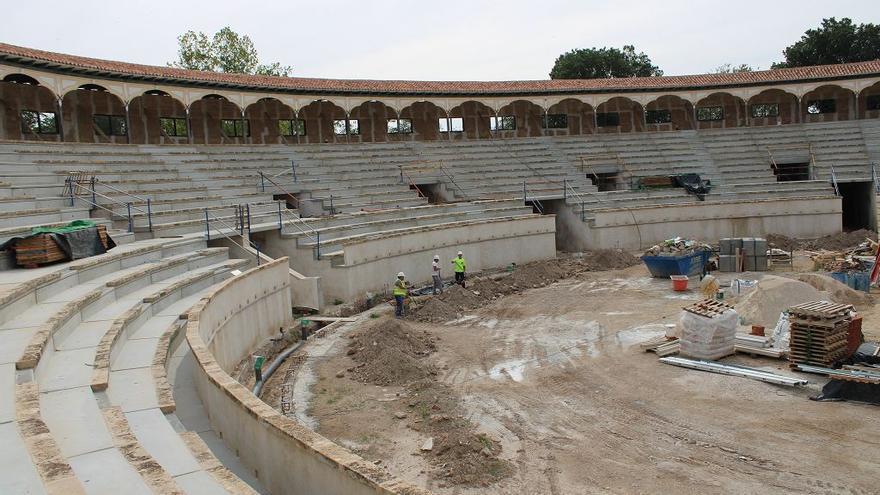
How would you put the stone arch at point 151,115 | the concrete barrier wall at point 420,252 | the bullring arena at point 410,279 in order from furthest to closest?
the stone arch at point 151,115
the concrete barrier wall at point 420,252
the bullring arena at point 410,279

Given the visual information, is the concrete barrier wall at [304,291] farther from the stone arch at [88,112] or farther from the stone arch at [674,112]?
the stone arch at [674,112]

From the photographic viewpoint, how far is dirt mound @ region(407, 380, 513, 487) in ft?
28.8

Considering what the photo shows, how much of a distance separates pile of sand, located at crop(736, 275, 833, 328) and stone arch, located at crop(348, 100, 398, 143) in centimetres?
2408

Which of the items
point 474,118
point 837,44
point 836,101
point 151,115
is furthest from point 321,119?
point 837,44

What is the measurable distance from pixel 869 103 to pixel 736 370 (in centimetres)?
3338

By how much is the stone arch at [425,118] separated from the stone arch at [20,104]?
1739cm

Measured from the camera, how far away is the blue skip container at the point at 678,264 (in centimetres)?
2223

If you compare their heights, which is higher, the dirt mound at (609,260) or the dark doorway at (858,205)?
the dark doorway at (858,205)

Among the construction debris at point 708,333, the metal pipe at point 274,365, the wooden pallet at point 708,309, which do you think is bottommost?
the metal pipe at point 274,365

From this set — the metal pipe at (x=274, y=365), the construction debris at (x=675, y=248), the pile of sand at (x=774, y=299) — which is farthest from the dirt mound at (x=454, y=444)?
the construction debris at (x=675, y=248)

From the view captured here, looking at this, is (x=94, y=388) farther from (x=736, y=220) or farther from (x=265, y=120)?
(x=736, y=220)

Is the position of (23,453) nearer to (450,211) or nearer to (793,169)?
(450,211)

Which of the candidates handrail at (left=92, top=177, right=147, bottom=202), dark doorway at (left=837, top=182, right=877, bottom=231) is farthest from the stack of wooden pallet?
dark doorway at (left=837, top=182, right=877, bottom=231)

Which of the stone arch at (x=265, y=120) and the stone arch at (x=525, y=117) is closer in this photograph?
the stone arch at (x=265, y=120)
